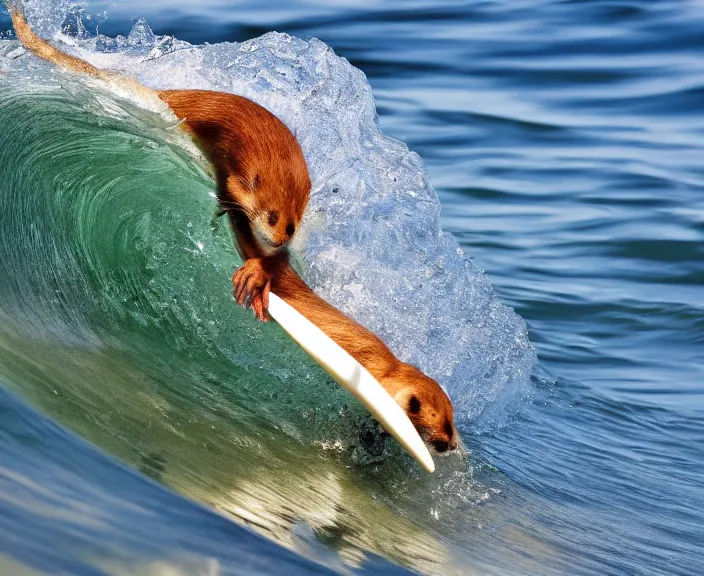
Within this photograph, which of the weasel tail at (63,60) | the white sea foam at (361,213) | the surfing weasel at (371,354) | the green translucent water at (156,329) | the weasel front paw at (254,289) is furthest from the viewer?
the white sea foam at (361,213)

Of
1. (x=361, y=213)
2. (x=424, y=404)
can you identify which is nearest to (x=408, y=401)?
(x=424, y=404)

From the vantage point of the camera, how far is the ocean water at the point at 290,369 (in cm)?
178

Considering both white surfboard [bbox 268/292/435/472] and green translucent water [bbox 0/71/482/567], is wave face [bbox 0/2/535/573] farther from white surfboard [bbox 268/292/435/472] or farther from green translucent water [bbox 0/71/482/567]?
white surfboard [bbox 268/292/435/472]

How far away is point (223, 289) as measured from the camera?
10.6ft

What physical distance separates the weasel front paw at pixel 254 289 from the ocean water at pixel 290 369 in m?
0.30

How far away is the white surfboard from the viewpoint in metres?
2.43

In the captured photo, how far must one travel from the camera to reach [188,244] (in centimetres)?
328

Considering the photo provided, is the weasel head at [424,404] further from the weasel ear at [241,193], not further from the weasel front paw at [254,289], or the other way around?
the weasel ear at [241,193]

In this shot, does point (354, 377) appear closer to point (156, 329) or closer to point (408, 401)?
point (408, 401)

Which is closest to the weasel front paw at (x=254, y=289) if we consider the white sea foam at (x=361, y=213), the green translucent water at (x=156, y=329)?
the green translucent water at (x=156, y=329)

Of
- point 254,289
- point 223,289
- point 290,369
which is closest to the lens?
point 254,289

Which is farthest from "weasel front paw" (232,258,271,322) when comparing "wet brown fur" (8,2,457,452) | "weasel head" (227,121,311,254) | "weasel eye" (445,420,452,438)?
"weasel eye" (445,420,452,438)

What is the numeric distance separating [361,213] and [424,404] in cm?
92

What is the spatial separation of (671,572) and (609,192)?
14.8ft
